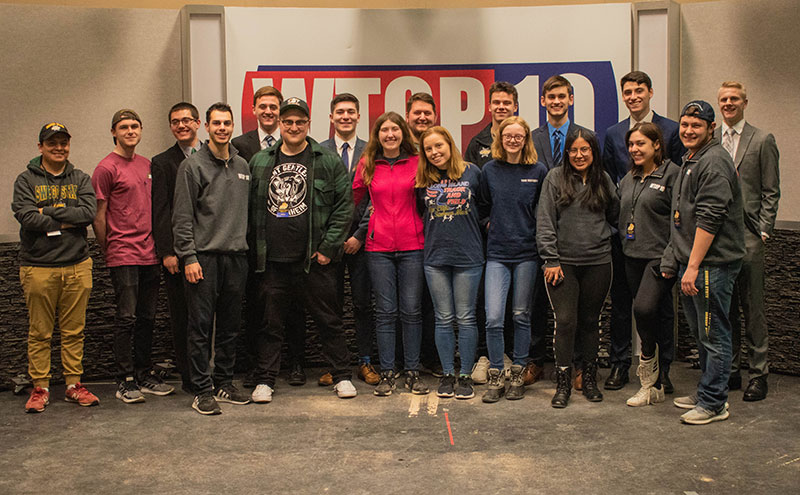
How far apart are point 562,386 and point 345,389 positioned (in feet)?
3.92

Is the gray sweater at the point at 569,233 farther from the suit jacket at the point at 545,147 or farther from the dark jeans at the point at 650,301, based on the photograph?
the suit jacket at the point at 545,147

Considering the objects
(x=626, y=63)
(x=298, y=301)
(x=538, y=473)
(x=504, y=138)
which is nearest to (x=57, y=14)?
(x=298, y=301)

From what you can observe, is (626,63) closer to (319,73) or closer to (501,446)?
(319,73)

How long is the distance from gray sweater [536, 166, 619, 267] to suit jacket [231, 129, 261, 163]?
1783mm

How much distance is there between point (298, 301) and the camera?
4871 mm

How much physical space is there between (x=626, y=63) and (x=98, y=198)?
357 cm

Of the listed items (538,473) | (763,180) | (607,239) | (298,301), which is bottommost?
(538,473)

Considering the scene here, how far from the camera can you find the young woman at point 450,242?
4566 millimetres

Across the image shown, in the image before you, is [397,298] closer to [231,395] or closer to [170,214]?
[231,395]

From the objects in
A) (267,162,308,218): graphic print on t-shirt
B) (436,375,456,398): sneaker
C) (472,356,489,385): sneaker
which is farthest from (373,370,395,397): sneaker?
(267,162,308,218): graphic print on t-shirt

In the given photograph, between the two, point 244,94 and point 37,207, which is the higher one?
point 244,94

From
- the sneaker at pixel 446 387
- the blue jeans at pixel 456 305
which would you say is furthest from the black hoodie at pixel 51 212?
the sneaker at pixel 446 387

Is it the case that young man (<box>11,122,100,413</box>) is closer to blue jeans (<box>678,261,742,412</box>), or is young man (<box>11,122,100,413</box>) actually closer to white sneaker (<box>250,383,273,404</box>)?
white sneaker (<box>250,383,273,404</box>)

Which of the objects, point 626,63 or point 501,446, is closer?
point 501,446
